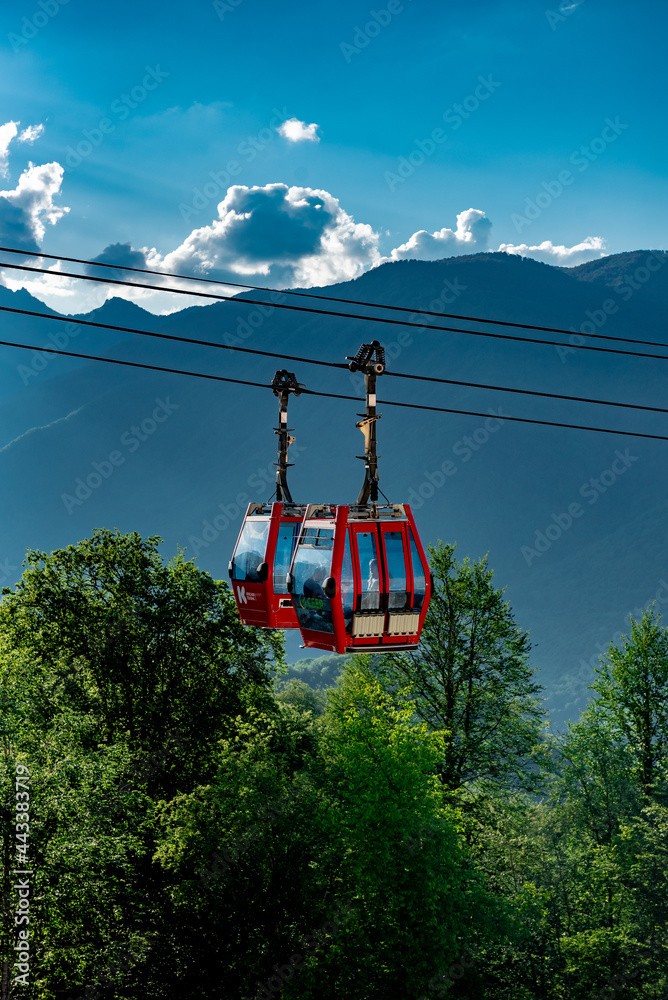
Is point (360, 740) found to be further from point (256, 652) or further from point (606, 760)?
point (606, 760)

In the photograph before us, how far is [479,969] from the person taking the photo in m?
29.0

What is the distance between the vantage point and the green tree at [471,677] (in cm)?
3409

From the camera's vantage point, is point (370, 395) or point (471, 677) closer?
point (370, 395)

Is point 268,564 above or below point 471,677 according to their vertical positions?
above

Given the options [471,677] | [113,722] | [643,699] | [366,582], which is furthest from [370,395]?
[643,699]

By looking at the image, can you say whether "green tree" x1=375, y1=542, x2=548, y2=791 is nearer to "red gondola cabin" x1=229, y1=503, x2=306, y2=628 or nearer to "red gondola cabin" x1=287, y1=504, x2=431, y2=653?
"red gondola cabin" x1=229, y1=503, x2=306, y2=628

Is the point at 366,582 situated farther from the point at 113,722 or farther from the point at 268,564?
the point at 113,722

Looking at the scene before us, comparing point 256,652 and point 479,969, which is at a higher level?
point 256,652

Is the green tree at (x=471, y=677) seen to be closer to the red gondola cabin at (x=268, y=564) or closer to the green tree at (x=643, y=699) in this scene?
the green tree at (x=643, y=699)

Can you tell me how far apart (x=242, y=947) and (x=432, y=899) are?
592 cm

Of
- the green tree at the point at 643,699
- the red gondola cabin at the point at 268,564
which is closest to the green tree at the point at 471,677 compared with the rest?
the green tree at the point at 643,699

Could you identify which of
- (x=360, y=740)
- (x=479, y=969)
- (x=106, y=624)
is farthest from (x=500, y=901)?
(x=106, y=624)

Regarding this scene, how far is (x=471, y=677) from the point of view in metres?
35.1

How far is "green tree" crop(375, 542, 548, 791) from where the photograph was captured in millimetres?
34094
